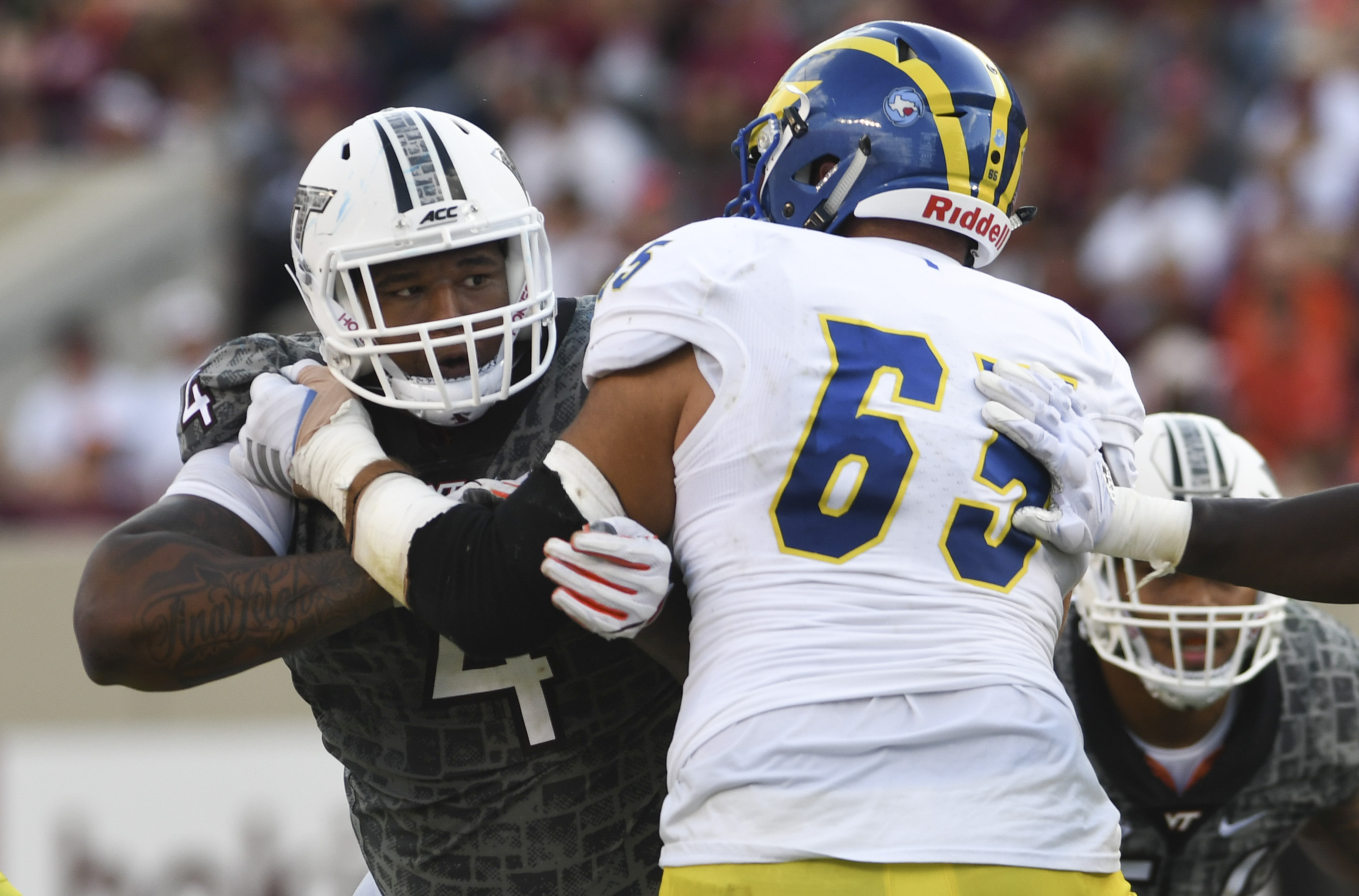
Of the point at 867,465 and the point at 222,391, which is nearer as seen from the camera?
the point at 867,465

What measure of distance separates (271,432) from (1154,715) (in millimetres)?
2010

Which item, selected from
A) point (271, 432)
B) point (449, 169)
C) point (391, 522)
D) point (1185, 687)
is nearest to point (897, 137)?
point (449, 169)

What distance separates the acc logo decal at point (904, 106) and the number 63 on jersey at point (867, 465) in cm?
44

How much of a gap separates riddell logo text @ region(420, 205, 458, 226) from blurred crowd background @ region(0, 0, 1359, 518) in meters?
3.85

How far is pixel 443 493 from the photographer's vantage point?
279 centimetres

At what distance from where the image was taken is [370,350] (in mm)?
2723

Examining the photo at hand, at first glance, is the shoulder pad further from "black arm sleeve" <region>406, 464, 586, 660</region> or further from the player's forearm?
"black arm sleeve" <region>406, 464, 586, 660</region>

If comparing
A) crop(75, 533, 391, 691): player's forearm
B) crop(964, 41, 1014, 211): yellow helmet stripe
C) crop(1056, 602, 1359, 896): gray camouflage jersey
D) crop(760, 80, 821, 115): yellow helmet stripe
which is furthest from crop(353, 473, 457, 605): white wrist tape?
crop(1056, 602, 1359, 896): gray camouflage jersey

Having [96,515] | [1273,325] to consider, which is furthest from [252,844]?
[1273,325]

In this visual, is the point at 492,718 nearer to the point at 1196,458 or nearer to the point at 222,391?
the point at 222,391

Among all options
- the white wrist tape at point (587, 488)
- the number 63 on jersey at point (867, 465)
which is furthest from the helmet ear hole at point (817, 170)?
the white wrist tape at point (587, 488)

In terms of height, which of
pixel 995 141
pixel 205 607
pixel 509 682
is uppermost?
pixel 995 141

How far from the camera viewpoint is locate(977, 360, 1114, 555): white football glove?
7.32ft

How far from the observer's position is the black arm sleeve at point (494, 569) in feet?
7.32
